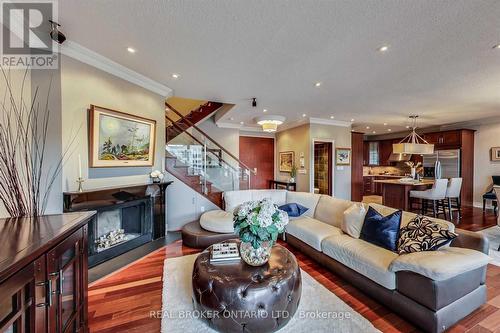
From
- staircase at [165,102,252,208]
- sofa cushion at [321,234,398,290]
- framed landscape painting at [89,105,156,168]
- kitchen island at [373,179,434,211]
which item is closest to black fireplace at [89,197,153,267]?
framed landscape painting at [89,105,156,168]

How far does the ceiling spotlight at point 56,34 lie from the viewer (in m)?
2.24

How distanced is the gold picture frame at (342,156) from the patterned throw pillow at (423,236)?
497 centimetres

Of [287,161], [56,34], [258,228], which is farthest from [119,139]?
[287,161]

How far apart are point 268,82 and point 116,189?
2948 mm

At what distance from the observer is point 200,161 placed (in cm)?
549

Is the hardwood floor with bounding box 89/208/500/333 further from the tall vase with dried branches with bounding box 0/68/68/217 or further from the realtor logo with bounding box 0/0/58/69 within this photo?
the realtor logo with bounding box 0/0/58/69

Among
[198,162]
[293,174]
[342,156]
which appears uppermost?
[342,156]

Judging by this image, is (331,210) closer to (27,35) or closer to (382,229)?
(382,229)

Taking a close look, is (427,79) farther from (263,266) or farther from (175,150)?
(175,150)

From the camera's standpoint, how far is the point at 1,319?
832mm

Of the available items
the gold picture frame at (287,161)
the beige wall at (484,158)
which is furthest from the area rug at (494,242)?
the gold picture frame at (287,161)

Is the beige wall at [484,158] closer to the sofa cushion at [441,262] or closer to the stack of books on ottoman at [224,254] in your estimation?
the sofa cushion at [441,262]

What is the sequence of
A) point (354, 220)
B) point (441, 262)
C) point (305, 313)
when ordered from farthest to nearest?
point (354, 220)
point (305, 313)
point (441, 262)

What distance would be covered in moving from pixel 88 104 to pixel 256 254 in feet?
9.58
